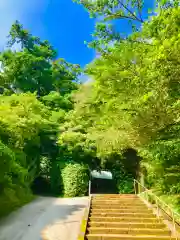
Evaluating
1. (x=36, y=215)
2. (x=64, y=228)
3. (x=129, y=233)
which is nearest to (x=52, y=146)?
(x=36, y=215)

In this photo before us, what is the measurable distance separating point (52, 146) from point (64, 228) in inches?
543

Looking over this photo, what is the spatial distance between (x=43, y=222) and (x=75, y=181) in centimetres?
840

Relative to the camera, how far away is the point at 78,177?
2042 centimetres

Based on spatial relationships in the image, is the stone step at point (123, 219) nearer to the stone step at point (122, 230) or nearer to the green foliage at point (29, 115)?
the stone step at point (122, 230)

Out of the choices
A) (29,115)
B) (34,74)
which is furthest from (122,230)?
(34,74)

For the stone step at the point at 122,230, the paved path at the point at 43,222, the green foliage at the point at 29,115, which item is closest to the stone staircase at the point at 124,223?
the stone step at the point at 122,230

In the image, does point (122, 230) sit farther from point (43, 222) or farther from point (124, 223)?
point (43, 222)

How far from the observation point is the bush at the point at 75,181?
20312 mm

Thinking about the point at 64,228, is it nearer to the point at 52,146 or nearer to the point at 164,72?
the point at 164,72

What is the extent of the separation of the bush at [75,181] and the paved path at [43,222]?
12.0 ft

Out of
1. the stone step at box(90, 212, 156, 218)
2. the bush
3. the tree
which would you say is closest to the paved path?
the stone step at box(90, 212, 156, 218)

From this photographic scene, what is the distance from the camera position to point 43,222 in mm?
12016

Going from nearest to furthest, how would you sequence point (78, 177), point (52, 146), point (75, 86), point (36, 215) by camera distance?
point (36, 215), point (78, 177), point (52, 146), point (75, 86)

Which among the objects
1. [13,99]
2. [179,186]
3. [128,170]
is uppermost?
[13,99]
